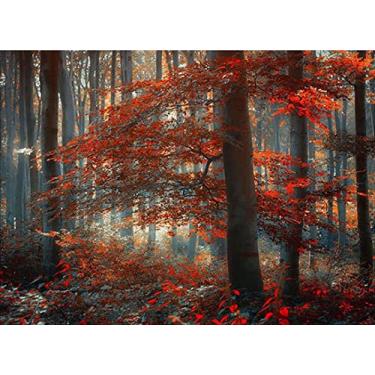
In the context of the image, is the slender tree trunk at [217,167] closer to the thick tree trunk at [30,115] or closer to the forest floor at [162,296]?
the forest floor at [162,296]

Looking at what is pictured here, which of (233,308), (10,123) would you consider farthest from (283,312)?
(10,123)

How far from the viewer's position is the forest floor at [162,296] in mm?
5598

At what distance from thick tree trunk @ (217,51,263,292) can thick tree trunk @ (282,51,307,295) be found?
0.44 metres

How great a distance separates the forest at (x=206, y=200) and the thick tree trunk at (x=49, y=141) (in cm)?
3

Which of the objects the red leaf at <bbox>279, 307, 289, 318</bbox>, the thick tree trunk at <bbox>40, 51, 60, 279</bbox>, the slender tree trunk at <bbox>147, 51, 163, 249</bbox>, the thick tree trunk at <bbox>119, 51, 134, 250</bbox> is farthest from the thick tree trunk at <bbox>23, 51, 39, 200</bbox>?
the red leaf at <bbox>279, 307, 289, 318</bbox>

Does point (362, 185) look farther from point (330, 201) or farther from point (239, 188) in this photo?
point (239, 188)

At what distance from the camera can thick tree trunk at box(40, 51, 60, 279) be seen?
20.9 ft

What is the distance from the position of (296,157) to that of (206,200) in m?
1.17

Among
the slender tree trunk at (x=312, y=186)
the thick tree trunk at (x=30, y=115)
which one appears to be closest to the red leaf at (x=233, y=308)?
the slender tree trunk at (x=312, y=186)

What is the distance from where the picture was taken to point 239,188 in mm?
6031

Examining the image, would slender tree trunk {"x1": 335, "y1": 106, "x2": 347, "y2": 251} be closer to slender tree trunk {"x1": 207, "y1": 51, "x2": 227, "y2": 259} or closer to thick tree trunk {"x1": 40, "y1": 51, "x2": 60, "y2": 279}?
slender tree trunk {"x1": 207, "y1": 51, "x2": 227, "y2": 259}
